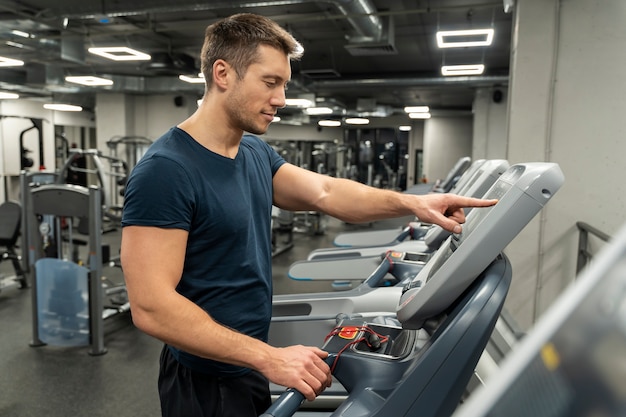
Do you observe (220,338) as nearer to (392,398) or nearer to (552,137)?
(392,398)

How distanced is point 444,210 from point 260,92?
593mm

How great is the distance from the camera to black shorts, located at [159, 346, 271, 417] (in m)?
1.31

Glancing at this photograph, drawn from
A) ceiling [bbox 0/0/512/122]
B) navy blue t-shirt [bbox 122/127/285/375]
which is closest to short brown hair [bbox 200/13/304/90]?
navy blue t-shirt [bbox 122/127/285/375]

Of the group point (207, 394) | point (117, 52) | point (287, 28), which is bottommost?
point (207, 394)

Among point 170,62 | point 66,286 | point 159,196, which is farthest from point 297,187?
point 170,62

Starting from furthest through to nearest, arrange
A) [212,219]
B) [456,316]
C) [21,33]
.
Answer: [21,33] → [212,219] → [456,316]

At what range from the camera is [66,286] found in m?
3.85

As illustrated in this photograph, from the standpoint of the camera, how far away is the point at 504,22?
741cm

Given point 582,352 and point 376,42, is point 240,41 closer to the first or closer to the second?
point 582,352

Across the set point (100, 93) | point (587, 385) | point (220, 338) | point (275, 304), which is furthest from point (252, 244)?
point (100, 93)

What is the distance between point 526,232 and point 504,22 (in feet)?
16.2

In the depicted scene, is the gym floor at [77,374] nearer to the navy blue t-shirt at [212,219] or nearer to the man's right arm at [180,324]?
the navy blue t-shirt at [212,219]

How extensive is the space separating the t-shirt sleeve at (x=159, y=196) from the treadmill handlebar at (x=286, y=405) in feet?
1.43

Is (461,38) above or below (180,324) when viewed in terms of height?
above
